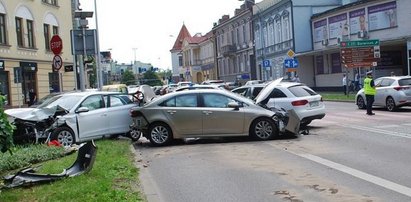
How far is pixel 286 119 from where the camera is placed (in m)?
14.1

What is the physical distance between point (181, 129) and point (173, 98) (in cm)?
88

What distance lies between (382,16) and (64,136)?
95.0 ft

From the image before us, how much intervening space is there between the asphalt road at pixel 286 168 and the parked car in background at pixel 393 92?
6.31 meters

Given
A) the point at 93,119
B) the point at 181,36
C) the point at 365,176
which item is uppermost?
the point at 181,36

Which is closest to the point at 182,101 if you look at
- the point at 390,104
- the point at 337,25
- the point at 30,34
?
the point at 390,104

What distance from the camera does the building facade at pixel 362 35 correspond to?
117 ft

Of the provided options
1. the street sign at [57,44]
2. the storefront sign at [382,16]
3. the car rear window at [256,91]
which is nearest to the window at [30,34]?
the street sign at [57,44]

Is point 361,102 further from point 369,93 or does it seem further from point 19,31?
point 19,31

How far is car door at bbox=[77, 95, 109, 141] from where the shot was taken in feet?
47.3

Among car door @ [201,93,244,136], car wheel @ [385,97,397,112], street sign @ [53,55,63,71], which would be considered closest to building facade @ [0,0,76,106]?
street sign @ [53,55,63,71]

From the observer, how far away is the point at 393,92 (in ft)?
71.3

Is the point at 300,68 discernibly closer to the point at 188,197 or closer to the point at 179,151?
the point at 179,151

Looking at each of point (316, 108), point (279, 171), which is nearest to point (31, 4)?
point (316, 108)

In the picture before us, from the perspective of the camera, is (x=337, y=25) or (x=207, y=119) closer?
(x=207, y=119)
